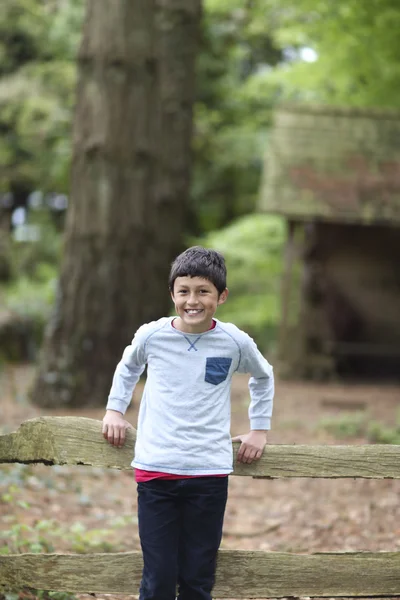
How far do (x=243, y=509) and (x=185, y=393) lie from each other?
4132 mm

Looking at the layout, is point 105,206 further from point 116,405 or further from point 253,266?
point 253,266

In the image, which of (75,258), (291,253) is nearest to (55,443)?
(75,258)

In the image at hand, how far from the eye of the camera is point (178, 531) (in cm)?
360

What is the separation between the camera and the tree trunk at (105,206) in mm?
10398

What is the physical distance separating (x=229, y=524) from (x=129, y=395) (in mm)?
3463

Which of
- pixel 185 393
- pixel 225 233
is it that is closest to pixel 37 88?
pixel 225 233

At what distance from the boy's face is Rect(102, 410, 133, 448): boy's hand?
1.75ft

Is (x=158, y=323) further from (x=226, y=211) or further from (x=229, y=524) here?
(x=226, y=211)

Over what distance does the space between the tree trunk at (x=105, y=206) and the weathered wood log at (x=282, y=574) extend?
21.4 feet

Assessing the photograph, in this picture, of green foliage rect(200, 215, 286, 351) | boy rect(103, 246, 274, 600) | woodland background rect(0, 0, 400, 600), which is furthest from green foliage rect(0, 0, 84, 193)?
boy rect(103, 246, 274, 600)

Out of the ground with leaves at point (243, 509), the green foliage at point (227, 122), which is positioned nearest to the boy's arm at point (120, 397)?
the ground with leaves at point (243, 509)

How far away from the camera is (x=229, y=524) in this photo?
6883mm

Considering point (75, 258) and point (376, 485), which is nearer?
point (376, 485)

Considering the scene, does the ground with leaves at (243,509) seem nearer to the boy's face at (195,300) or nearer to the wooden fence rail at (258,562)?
the wooden fence rail at (258,562)
